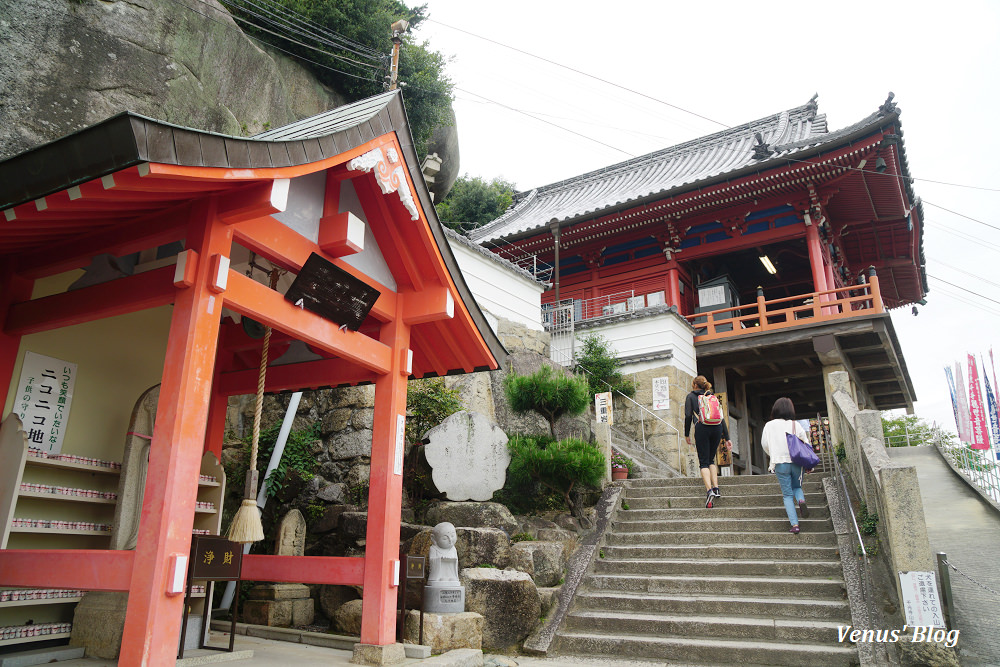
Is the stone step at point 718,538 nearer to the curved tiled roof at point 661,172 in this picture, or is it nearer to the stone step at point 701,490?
the stone step at point 701,490

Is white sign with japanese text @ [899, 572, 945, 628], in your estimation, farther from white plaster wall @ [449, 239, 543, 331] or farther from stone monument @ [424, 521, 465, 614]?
white plaster wall @ [449, 239, 543, 331]

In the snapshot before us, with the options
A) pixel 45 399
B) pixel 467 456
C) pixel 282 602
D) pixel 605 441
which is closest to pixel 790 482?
pixel 605 441

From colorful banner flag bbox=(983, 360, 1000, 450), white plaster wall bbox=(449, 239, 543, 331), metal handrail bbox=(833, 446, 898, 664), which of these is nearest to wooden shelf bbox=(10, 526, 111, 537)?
metal handrail bbox=(833, 446, 898, 664)

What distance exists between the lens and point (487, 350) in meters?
6.54

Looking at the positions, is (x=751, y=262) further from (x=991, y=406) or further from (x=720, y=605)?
(x=720, y=605)

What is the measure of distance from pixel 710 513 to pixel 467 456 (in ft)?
12.4

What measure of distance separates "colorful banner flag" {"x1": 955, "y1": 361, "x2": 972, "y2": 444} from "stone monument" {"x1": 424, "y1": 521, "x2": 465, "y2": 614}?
25300 mm

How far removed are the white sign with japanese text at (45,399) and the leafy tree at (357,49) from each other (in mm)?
10590

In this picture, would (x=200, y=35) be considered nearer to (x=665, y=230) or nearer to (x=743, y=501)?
(x=743, y=501)

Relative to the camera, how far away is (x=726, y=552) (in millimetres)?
8125

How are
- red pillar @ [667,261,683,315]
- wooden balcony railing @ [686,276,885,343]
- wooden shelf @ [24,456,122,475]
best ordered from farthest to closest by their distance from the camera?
red pillar @ [667,261,683,315] < wooden balcony railing @ [686,276,885,343] < wooden shelf @ [24,456,122,475]

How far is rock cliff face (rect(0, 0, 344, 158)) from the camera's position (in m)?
7.84

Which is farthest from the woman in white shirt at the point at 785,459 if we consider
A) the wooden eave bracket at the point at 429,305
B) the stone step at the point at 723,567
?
the wooden eave bracket at the point at 429,305

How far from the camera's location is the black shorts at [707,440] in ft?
30.5
